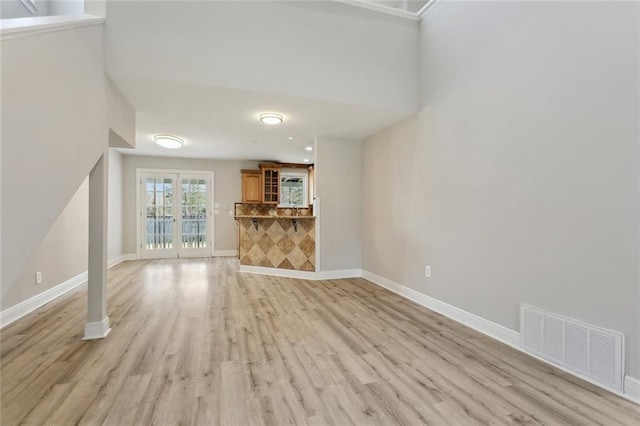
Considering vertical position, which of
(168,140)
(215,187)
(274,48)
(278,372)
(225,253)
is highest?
(274,48)

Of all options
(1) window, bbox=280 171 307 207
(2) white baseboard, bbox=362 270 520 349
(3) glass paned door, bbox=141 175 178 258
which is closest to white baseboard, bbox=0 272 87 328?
(3) glass paned door, bbox=141 175 178 258

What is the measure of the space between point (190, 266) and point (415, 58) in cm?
559

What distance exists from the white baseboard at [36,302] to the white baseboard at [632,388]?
515 centimetres

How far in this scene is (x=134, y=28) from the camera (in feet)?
9.41

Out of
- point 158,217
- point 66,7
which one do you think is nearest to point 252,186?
point 158,217

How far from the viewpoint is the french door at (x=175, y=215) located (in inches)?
285

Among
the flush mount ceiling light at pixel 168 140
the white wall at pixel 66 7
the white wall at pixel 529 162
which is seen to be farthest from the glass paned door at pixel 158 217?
the white wall at pixel 529 162

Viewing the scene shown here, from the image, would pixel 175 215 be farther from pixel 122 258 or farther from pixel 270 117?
pixel 270 117

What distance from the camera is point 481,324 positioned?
2893 mm

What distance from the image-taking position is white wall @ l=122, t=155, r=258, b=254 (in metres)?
7.11

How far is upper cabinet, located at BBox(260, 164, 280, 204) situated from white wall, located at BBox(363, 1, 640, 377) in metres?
4.42

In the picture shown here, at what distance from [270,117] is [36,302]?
3.62 m

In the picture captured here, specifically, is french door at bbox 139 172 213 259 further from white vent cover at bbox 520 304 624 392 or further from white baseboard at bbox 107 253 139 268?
white vent cover at bbox 520 304 624 392

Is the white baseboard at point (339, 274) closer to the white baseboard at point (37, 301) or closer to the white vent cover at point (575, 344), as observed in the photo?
the white vent cover at point (575, 344)
